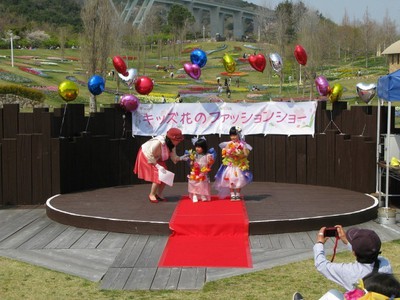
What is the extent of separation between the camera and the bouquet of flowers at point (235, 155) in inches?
413

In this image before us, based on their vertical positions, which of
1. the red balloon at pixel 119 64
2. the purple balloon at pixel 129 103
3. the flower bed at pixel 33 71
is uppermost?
the flower bed at pixel 33 71

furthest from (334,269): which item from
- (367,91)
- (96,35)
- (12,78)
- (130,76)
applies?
(12,78)

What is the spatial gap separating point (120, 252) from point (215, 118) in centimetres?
560

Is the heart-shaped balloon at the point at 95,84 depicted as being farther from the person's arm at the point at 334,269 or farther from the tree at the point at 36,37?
the tree at the point at 36,37

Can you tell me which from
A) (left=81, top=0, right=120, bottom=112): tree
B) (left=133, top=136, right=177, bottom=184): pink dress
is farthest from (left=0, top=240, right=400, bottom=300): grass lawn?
(left=81, top=0, right=120, bottom=112): tree

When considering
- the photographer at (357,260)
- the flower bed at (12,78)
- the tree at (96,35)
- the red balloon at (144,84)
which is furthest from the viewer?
the flower bed at (12,78)

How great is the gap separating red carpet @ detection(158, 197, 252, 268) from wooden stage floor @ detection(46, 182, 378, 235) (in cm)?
18

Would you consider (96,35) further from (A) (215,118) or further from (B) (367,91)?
(B) (367,91)

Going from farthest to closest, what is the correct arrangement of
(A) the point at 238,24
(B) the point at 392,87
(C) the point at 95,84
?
(A) the point at 238,24
(C) the point at 95,84
(B) the point at 392,87

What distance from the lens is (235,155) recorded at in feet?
34.5

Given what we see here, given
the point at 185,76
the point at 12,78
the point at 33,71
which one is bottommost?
the point at 12,78

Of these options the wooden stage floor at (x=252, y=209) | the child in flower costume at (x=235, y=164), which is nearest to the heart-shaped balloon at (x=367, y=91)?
the wooden stage floor at (x=252, y=209)

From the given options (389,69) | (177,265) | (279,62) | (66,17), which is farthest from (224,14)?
(177,265)

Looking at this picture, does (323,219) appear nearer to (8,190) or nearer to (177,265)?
(177,265)
